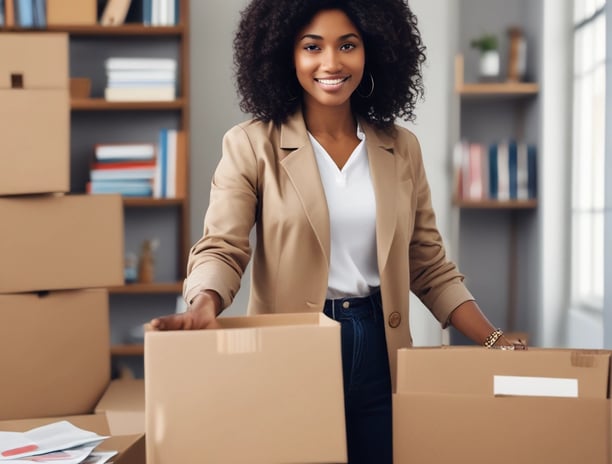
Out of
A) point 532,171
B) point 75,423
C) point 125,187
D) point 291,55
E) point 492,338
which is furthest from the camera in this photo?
point 532,171

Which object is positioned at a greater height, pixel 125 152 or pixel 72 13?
pixel 72 13

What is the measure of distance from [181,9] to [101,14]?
1.18 feet

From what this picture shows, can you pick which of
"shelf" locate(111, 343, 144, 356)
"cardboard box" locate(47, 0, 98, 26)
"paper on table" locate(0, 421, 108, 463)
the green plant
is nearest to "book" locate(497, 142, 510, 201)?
the green plant

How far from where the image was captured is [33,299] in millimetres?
1950

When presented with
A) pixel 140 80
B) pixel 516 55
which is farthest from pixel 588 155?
pixel 140 80

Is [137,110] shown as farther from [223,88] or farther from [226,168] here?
[226,168]

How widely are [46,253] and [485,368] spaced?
47.1 inches

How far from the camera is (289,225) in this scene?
1.42 m

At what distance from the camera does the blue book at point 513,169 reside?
4094 millimetres

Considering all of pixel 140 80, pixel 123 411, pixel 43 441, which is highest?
pixel 140 80

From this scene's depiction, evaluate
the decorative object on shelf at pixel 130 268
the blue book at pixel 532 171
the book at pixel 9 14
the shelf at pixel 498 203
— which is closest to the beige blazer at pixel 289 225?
the decorative object on shelf at pixel 130 268

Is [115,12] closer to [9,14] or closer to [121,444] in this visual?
[9,14]

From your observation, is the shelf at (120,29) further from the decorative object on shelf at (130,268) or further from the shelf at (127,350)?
the shelf at (127,350)

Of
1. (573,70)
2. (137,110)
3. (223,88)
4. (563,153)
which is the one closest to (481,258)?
(563,153)
